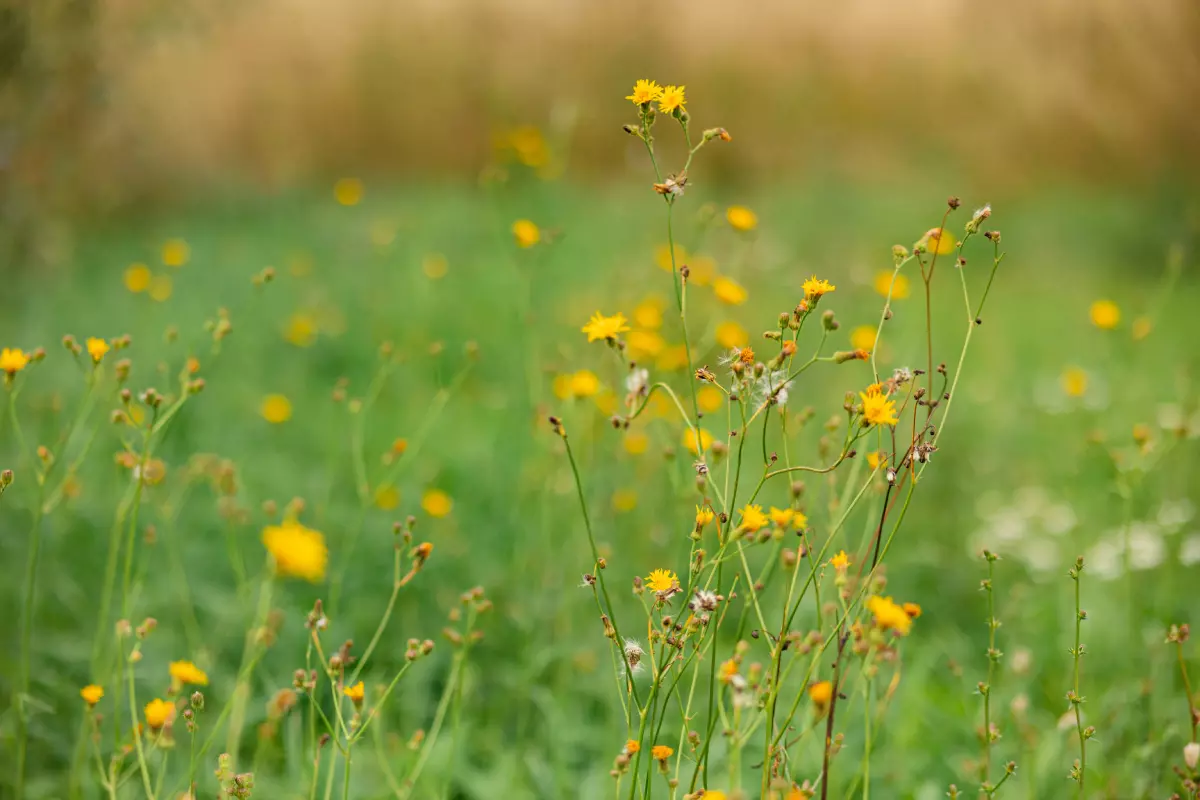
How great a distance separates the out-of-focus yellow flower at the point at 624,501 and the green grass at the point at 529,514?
0.07 meters

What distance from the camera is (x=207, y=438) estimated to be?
2332 mm

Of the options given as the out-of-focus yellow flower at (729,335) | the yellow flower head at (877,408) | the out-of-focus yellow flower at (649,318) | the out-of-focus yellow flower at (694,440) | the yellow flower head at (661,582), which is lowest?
the yellow flower head at (661,582)

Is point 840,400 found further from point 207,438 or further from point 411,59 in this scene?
point 411,59

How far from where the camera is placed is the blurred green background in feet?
5.40

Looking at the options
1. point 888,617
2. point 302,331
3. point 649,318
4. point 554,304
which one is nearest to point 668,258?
point 649,318

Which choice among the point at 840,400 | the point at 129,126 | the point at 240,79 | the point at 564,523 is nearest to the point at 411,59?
the point at 240,79

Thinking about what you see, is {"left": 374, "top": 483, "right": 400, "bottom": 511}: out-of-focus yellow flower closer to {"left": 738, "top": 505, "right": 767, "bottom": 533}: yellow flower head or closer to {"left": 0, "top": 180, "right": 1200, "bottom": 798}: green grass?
{"left": 0, "top": 180, "right": 1200, "bottom": 798}: green grass

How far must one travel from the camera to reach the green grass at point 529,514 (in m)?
1.49

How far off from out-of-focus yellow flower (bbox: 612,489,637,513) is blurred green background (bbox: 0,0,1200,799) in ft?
0.06

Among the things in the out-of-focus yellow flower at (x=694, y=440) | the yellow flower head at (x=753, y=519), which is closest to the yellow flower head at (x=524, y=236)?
the out-of-focus yellow flower at (x=694, y=440)

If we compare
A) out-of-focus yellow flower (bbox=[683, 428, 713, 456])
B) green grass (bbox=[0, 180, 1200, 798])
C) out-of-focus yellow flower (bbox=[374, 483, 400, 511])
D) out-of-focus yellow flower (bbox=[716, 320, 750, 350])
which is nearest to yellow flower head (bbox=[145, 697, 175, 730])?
green grass (bbox=[0, 180, 1200, 798])

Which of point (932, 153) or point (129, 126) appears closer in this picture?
point (129, 126)

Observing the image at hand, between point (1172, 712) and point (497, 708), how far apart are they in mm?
1259

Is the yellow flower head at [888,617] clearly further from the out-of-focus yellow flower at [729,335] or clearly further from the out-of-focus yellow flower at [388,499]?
the out-of-focus yellow flower at [388,499]
